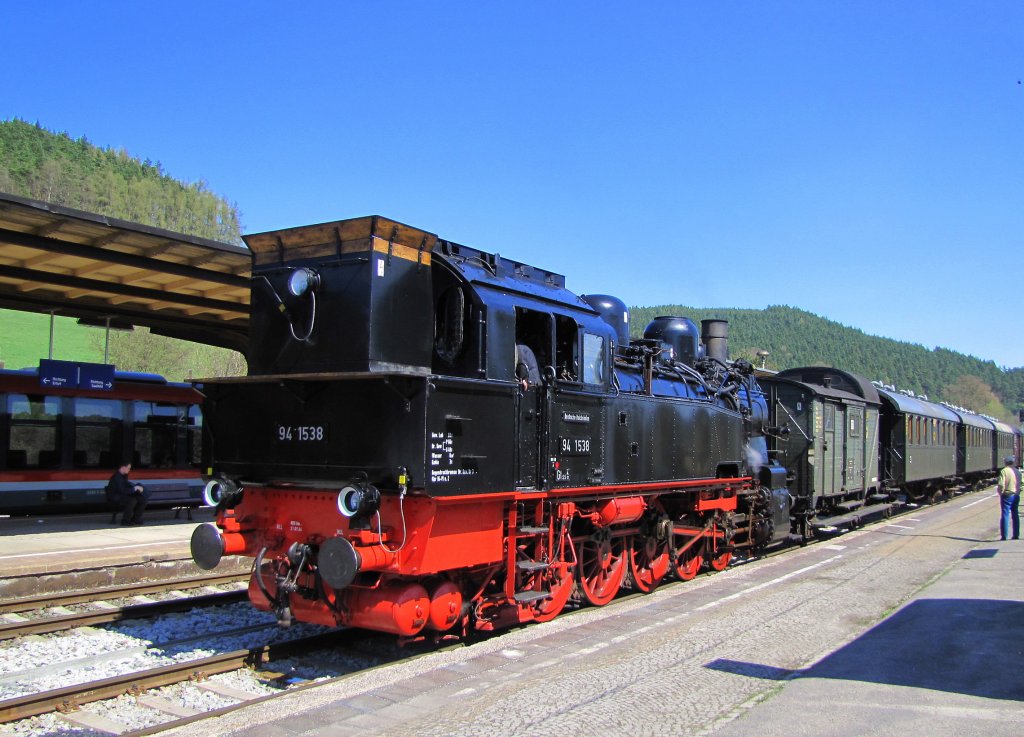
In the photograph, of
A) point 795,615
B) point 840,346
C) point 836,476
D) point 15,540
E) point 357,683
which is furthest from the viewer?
point 840,346

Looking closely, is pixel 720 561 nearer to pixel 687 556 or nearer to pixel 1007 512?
pixel 687 556

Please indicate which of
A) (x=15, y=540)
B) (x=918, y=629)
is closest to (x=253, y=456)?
(x=918, y=629)

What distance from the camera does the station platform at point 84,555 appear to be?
32.7ft

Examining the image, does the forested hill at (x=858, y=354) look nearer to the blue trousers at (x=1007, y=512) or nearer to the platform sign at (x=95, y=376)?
the blue trousers at (x=1007, y=512)

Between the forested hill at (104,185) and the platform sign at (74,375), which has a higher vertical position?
the forested hill at (104,185)

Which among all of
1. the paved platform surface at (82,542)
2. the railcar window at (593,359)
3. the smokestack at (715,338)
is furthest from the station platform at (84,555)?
the smokestack at (715,338)

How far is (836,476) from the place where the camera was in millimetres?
17125

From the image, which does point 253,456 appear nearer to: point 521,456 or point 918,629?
point 521,456

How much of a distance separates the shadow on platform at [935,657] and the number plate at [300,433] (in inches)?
147

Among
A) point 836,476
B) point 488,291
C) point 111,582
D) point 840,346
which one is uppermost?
point 840,346

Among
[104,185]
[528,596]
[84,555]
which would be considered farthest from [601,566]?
[104,185]

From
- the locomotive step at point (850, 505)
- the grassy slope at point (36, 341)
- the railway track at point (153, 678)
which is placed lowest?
the railway track at point (153, 678)

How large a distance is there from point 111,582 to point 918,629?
971 cm

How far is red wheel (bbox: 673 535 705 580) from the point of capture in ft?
36.0
